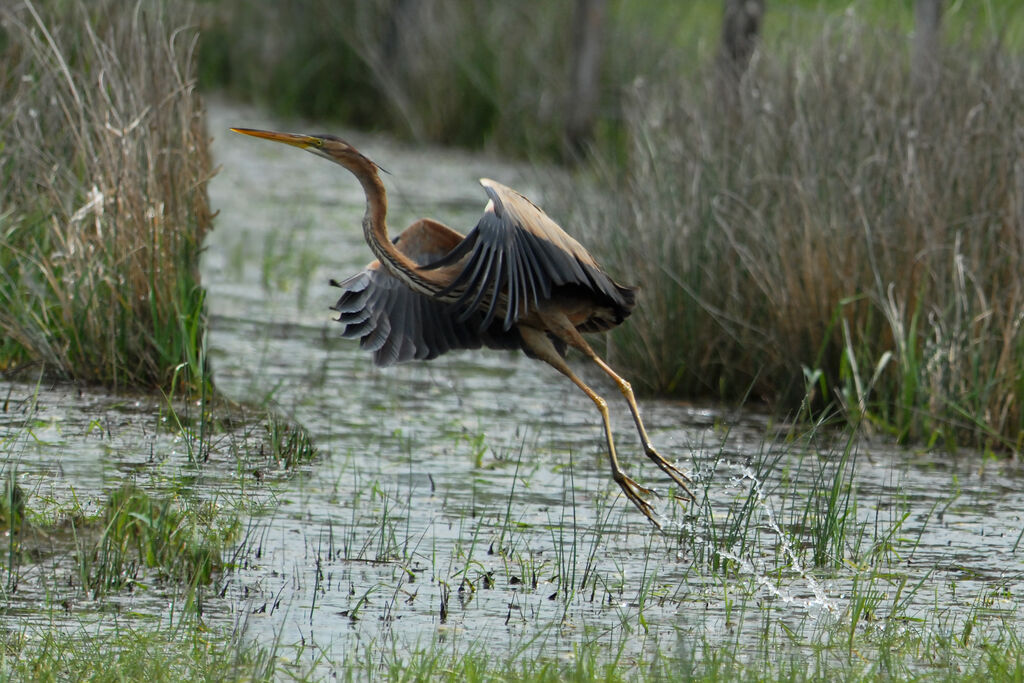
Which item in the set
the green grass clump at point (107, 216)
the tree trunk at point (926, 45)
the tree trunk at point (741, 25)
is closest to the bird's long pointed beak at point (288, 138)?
the green grass clump at point (107, 216)

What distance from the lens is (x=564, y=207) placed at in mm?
8516

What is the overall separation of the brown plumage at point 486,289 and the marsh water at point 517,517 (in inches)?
14.9

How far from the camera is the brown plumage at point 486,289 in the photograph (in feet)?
16.3

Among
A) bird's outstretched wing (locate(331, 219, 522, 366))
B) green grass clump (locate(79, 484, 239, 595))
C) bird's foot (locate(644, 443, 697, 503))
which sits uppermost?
bird's outstretched wing (locate(331, 219, 522, 366))

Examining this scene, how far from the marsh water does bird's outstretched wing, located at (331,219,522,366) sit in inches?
20.2

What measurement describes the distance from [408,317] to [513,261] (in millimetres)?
946

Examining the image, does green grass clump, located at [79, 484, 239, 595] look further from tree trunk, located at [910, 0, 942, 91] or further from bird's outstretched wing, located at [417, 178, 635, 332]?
tree trunk, located at [910, 0, 942, 91]

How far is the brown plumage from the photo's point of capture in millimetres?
4957

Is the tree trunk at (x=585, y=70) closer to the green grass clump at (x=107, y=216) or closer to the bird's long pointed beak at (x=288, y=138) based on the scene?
the green grass clump at (x=107, y=216)

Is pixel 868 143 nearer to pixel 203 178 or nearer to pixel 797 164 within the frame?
pixel 797 164

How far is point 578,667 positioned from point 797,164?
4.12 m

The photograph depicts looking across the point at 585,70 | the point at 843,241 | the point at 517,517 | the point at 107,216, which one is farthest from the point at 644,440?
the point at 585,70

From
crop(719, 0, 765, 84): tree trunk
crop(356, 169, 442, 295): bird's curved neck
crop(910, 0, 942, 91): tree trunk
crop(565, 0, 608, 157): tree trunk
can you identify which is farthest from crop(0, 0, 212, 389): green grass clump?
crop(565, 0, 608, 157): tree trunk

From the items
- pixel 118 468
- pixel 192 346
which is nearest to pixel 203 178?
pixel 192 346
